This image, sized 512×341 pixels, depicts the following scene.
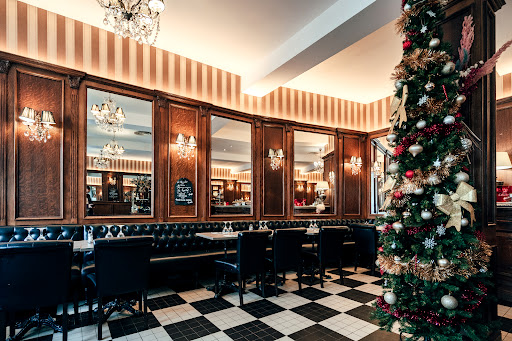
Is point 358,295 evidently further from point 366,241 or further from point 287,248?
point 366,241

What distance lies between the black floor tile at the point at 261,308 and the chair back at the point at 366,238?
2.75 m

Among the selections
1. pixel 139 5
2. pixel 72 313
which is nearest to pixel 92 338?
pixel 72 313

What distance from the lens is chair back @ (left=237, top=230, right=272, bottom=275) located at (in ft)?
12.5

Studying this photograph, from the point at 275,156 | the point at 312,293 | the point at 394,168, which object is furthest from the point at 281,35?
the point at 312,293

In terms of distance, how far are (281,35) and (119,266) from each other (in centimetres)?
418

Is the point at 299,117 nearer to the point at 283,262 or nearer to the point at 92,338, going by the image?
the point at 283,262

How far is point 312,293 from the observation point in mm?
4309

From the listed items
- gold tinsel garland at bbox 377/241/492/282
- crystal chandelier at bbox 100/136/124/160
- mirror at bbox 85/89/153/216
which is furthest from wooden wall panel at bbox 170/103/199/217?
gold tinsel garland at bbox 377/241/492/282

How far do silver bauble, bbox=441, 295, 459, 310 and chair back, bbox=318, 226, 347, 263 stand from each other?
9.39 ft

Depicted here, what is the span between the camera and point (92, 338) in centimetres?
282

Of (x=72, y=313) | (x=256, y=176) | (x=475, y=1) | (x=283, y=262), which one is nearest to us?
(x=475, y=1)

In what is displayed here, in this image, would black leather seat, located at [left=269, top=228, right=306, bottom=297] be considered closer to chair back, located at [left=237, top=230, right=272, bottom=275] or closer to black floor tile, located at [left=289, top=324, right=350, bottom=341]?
chair back, located at [left=237, top=230, right=272, bottom=275]

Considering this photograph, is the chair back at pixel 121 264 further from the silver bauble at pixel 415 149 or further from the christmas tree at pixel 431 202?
the silver bauble at pixel 415 149

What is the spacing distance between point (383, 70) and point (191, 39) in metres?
4.03
